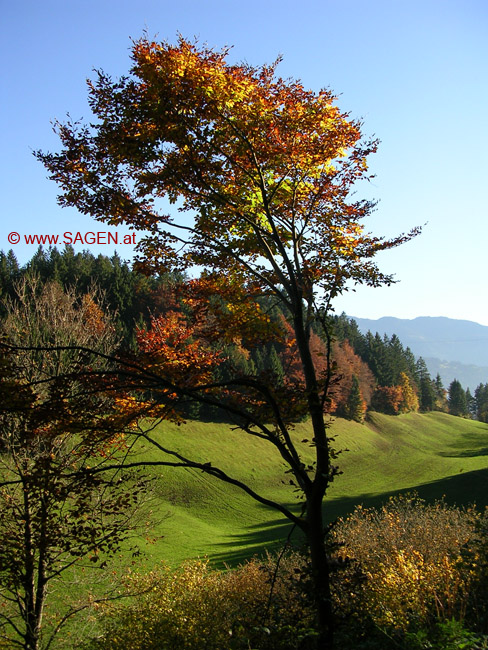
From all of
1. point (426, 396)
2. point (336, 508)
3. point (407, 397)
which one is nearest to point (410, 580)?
point (336, 508)

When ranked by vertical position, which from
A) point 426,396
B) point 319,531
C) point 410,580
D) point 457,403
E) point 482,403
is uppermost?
point 319,531

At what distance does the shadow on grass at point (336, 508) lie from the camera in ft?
85.8

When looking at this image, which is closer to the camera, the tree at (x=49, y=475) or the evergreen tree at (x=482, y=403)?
the tree at (x=49, y=475)

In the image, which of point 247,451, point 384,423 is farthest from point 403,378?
point 247,451

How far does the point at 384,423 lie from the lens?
77.4 meters

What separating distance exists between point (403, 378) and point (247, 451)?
5346cm

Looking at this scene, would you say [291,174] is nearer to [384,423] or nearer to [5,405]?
[5,405]

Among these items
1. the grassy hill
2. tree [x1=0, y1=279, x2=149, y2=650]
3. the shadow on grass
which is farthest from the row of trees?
tree [x1=0, y1=279, x2=149, y2=650]

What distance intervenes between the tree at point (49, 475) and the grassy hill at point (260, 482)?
8149 mm

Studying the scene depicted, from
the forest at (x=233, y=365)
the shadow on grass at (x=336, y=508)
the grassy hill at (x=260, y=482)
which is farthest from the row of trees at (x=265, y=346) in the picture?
the forest at (x=233, y=365)

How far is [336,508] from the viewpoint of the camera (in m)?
36.8

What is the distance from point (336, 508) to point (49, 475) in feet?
117

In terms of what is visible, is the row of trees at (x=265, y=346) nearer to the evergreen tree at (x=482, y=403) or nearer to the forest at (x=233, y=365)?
the evergreen tree at (x=482, y=403)

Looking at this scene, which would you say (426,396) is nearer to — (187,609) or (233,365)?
(187,609)
